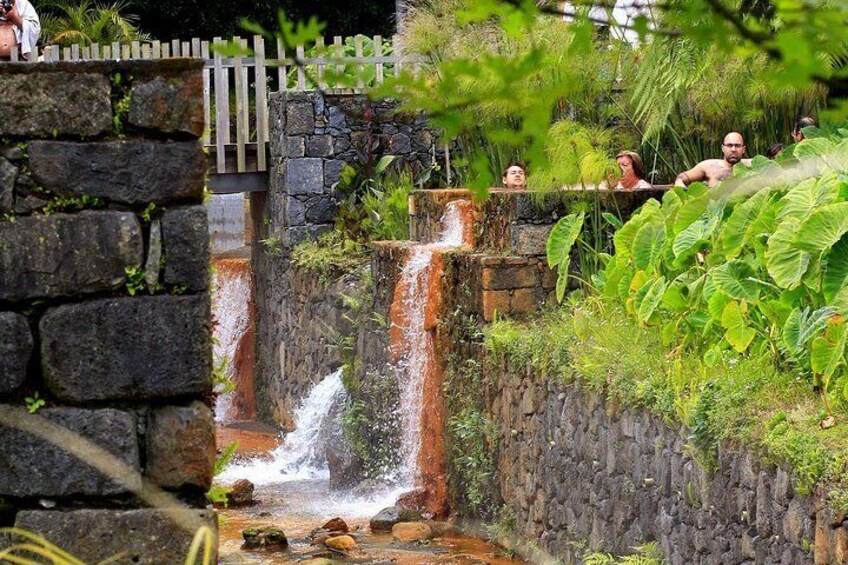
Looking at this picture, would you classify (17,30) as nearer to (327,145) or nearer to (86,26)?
(327,145)

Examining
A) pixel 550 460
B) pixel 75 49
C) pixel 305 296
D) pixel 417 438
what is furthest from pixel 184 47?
pixel 550 460

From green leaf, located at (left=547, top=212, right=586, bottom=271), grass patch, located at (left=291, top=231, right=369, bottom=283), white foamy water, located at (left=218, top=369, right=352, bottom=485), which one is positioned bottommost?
white foamy water, located at (left=218, top=369, right=352, bottom=485)

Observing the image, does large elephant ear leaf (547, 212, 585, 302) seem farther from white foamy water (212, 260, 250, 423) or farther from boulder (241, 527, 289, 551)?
white foamy water (212, 260, 250, 423)

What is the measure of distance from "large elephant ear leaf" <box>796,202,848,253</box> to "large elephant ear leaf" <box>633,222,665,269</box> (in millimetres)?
1672

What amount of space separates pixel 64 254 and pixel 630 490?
16.3 ft

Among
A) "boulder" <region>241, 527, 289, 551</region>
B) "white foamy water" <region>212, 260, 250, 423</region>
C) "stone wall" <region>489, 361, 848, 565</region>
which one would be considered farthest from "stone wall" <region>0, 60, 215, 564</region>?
"white foamy water" <region>212, 260, 250, 423</region>

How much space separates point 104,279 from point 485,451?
7107mm

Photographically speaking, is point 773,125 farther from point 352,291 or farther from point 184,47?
point 184,47

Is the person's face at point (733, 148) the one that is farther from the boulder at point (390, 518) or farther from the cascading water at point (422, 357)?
the boulder at point (390, 518)

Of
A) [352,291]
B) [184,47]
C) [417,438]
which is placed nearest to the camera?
[417,438]

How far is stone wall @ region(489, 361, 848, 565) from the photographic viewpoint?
6.70m

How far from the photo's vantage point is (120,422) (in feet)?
13.5

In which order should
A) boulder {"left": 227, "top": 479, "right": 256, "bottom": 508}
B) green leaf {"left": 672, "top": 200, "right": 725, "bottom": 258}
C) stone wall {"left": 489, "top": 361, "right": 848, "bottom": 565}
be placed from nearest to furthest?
stone wall {"left": 489, "top": 361, "right": 848, "bottom": 565} → green leaf {"left": 672, "top": 200, "right": 725, "bottom": 258} → boulder {"left": 227, "top": 479, "right": 256, "bottom": 508}

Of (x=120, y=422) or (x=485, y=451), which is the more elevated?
(x=120, y=422)
